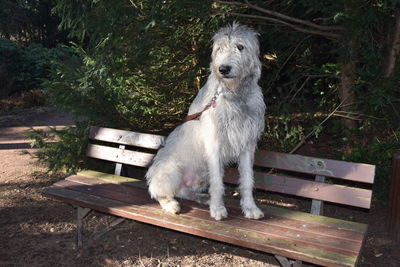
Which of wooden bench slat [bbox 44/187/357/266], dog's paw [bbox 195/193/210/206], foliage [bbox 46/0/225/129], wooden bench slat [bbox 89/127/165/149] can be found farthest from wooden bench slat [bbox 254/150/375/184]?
foliage [bbox 46/0/225/129]

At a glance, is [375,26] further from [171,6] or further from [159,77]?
[159,77]

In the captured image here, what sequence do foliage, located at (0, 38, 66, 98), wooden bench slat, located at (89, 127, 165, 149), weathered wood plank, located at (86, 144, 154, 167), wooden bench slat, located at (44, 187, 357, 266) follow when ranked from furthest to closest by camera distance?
1. foliage, located at (0, 38, 66, 98)
2. weathered wood plank, located at (86, 144, 154, 167)
3. wooden bench slat, located at (89, 127, 165, 149)
4. wooden bench slat, located at (44, 187, 357, 266)

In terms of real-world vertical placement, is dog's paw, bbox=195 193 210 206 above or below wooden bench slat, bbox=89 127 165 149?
below

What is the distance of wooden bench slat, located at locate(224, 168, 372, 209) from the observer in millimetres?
3452

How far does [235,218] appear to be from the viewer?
3584mm

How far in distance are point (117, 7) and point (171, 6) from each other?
1.95 feet

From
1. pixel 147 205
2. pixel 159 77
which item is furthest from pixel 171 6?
pixel 147 205

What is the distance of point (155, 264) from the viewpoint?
402 cm

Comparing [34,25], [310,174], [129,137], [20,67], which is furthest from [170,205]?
[34,25]

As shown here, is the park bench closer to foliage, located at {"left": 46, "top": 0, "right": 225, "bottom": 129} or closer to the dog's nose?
foliage, located at {"left": 46, "top": 0, "right": 225, "bottom": 129}

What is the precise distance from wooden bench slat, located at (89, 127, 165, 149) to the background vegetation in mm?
541

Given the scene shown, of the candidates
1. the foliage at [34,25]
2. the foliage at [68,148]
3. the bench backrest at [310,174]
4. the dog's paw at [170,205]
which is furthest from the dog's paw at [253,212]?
the foliage at [34,25]

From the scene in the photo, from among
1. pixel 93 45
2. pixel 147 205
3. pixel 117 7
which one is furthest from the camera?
pixel 93 45

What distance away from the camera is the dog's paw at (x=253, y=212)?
3.54m
